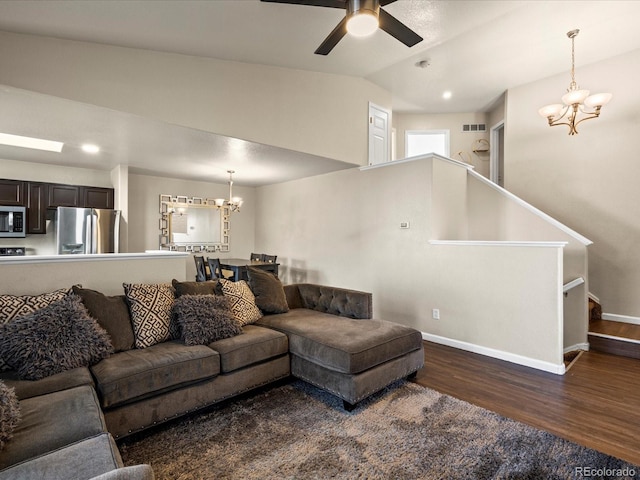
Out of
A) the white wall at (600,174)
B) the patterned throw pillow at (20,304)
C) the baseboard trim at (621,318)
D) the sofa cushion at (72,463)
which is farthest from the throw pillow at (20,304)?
the baseboard trim at (621,318)

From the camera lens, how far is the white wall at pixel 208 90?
2752 mm

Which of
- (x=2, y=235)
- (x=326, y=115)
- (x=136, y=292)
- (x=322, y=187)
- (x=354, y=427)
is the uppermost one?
(x=326, y=115)

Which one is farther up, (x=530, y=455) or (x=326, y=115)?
(x=326, y=115)

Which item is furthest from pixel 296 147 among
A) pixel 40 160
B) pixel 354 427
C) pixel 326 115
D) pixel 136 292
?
pixel 40 160

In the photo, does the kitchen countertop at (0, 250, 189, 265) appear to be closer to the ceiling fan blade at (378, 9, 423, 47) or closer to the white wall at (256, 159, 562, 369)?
the white wall at (256, 159, 562, 369)

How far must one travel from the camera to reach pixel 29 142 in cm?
418

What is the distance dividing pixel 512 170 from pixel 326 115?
11.4 ft

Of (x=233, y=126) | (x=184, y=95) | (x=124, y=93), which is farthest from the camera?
(x=233, y=126)

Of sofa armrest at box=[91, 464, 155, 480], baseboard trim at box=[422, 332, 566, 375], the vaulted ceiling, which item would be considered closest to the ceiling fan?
the vaulted ceiling

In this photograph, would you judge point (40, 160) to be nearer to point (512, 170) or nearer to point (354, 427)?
point (354, 427)

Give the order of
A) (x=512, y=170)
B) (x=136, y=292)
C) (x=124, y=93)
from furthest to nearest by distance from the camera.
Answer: (x=512, y=170)
(x=124, y=93)
(x=136, y=292)

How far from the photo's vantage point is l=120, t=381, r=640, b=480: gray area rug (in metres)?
1.86

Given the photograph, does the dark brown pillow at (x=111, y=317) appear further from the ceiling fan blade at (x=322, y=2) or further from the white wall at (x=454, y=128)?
the white wall at (x=454, y=128)

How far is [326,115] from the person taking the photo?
15.6ft
